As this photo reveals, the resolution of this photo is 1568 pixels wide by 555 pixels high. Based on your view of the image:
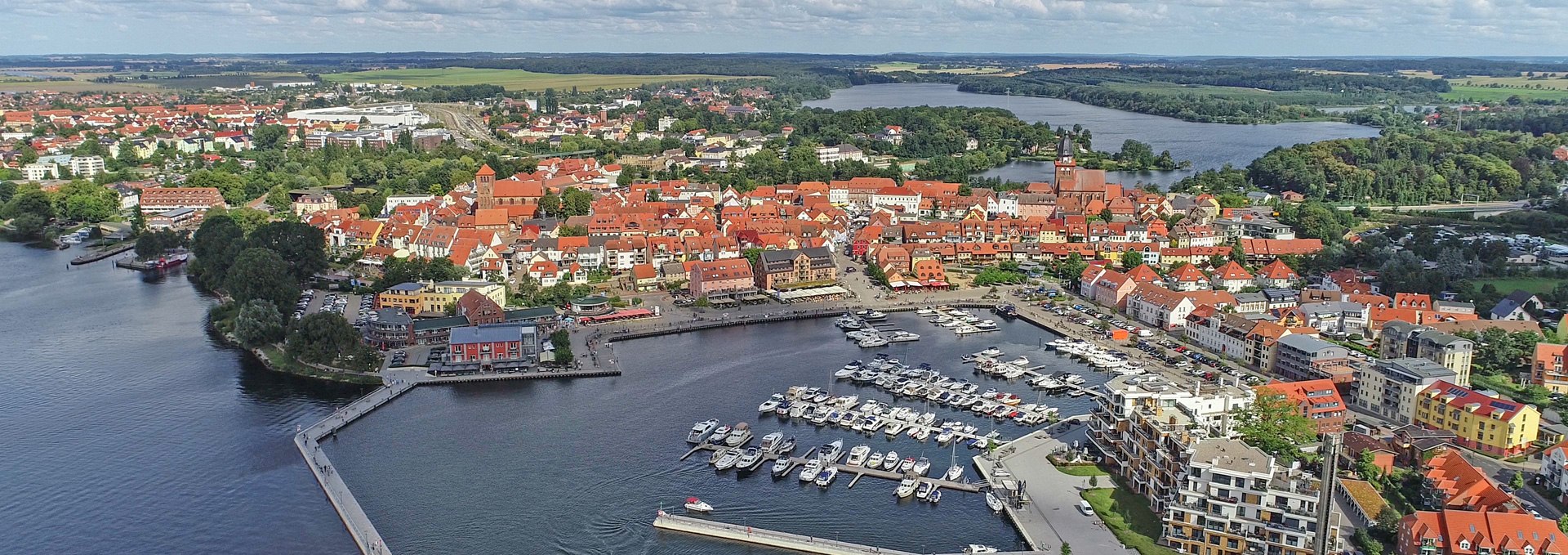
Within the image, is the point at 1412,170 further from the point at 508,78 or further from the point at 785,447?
the point at 508,78

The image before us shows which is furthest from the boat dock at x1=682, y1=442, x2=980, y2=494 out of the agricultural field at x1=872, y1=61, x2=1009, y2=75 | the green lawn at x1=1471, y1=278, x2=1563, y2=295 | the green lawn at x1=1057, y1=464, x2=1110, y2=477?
the agricultural field at x1=872, y1=61, x2=1009, y2=75

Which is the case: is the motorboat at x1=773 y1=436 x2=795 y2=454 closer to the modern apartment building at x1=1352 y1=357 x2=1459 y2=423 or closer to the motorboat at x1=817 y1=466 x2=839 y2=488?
the motorboat at x1=817 y1=466 x2=839 y2=488

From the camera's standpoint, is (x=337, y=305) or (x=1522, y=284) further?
(x=1522, y=284)

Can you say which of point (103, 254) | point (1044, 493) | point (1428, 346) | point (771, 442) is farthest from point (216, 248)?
point (1428, 346)

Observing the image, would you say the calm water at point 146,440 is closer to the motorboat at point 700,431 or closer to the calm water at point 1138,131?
the motorboat at point 700,431

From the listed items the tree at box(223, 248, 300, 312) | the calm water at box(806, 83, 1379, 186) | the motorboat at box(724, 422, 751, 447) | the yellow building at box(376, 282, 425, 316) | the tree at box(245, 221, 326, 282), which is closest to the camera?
the motorboat at box(724, 422, 751, 447)

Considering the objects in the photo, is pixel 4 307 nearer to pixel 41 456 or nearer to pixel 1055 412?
pixel 41 456
